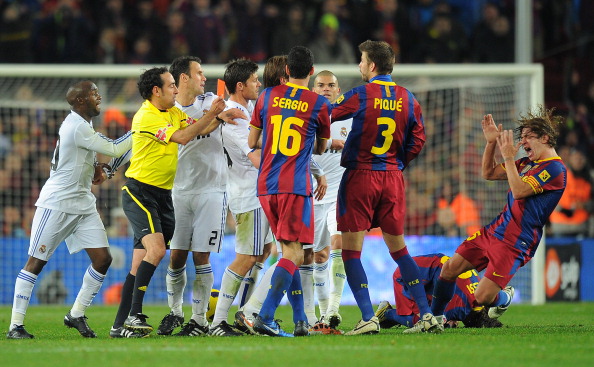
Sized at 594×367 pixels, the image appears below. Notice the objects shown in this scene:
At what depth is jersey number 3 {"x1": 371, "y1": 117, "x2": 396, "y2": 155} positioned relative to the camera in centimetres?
775

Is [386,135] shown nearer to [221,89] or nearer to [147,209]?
[221,89]

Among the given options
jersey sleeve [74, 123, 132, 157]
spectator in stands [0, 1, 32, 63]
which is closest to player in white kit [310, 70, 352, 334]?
jersey sleeve [74, 123, 132, 157]

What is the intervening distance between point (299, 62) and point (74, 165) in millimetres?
2130

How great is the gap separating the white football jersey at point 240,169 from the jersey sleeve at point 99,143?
86cm

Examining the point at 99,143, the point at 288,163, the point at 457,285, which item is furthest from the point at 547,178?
the point at 99,143

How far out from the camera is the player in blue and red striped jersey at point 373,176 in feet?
25.3

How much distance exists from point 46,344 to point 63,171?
1561 millimetres

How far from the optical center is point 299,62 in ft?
24.5

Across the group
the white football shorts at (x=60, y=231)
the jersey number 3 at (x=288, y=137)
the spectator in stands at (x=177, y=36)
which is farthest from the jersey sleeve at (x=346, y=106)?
the spectator in stands at (x=177, y=36)

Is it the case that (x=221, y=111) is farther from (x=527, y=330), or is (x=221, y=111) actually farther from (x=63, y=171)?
(x=527, y=330)


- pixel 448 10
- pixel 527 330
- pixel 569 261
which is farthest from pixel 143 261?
pixel 448 10

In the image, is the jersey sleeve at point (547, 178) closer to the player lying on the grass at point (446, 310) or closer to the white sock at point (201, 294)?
the player lying on the grass at point (446, 310)

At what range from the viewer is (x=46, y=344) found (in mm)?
7199

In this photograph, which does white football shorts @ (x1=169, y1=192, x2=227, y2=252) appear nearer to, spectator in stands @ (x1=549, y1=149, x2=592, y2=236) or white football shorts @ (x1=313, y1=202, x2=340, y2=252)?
white football shorts @ (x1=313, y1=202, x2=340, y2=252)
